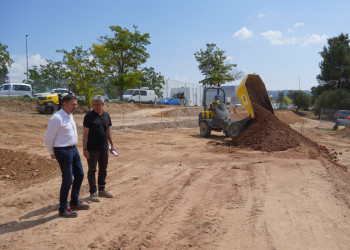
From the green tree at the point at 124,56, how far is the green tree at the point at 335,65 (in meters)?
26.7

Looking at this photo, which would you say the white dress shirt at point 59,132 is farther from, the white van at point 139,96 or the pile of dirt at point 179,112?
the white van at point 139,96

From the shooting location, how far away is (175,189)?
19.7 ft

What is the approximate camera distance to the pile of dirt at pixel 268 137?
1011 centimetres

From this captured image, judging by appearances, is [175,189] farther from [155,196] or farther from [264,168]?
[264,168]

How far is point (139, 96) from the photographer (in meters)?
34.2

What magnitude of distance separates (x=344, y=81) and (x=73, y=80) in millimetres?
36629

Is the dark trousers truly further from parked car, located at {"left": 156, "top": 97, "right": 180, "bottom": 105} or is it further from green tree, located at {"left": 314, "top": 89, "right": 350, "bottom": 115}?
green tree, located at {"left": 314, "top": 89, "right": 350, "bottom": 115}

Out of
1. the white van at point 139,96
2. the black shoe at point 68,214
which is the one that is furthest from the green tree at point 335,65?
the black shoe at point 68,214

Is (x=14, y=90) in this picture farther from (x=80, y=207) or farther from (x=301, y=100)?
(x=301, y=100)

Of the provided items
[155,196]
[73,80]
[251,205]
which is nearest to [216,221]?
[251,205]

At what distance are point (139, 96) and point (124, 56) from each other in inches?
186

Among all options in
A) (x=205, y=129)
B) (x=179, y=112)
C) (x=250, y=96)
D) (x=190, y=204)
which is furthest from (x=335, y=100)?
(x=190, y=204)

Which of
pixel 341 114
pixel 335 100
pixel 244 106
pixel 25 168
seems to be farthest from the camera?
pixel 335 100

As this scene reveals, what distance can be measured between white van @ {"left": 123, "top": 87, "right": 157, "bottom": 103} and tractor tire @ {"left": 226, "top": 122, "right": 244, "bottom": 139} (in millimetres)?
22133
